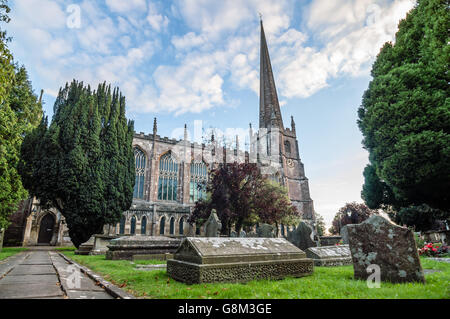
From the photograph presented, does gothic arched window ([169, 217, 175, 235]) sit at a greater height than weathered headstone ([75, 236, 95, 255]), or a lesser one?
greater

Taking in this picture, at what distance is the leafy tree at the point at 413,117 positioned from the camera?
8.33 metres

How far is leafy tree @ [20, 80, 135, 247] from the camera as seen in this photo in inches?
572

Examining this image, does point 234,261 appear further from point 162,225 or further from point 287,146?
point 287,146

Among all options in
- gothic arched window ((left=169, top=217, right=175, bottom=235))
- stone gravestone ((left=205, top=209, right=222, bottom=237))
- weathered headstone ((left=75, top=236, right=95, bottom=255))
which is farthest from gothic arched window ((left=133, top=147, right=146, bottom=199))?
stone gravestone ((left=205, top=209, right=222, bottom=237))

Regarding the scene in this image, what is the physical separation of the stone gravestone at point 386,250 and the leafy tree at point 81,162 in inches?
592

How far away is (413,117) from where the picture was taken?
894 cm

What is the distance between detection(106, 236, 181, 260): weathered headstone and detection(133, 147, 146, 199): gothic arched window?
18895mm

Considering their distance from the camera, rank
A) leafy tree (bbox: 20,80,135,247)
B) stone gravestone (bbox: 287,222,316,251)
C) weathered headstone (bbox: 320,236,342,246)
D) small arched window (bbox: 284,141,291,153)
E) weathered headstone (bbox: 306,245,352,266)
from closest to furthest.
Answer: weathered headstone (bbox: 306,245,352,266) → stone gravestone (bbox: 287,222,316,251) → leafy tree (bbox: 20,80,135,247) → weathered headstone (bbox: 320,236,342,246) → small arched window (bbox: 284,141,291,153)

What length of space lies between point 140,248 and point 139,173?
20.2 meters

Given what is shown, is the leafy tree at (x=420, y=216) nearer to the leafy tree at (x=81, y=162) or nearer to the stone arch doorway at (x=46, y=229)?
the leafy tree at (x=81, y=162)

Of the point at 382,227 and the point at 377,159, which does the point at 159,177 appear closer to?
the point at 377,159

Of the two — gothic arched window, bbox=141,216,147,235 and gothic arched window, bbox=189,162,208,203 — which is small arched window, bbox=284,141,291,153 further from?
gothic arched window, bbox=141,216,147,235
